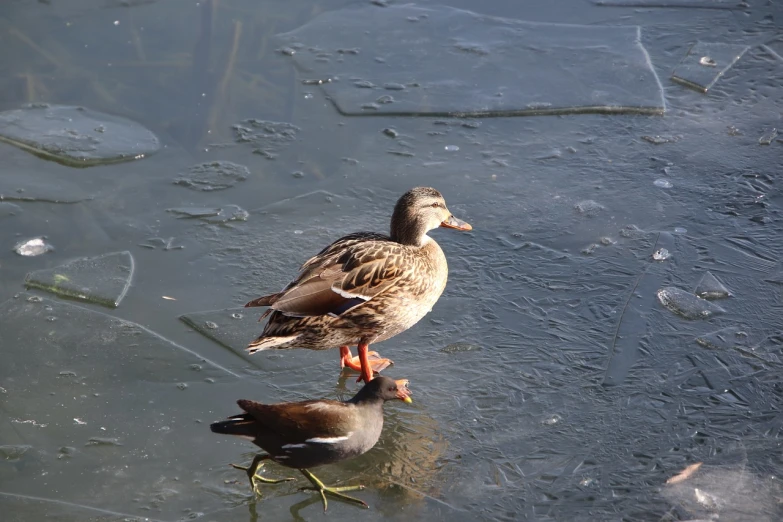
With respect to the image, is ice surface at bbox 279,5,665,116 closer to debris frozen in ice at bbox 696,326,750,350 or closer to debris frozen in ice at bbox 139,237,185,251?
debris frozen in ice at bbox 139,237,185,251

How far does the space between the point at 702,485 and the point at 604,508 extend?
442 mm

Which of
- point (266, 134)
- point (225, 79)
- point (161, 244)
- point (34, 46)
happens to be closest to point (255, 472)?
point (161, 244)

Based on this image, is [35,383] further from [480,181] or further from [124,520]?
[480,181]

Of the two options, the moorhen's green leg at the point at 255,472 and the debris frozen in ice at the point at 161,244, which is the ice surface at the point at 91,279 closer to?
the debris frozen in ice at the point at 161,244

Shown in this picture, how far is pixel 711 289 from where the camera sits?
16.4 feet

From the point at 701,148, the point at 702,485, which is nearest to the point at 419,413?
the point at 702,485

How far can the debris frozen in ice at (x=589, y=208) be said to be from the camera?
5.75 m

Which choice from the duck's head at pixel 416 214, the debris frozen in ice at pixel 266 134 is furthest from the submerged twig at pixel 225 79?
the duck's head at pixel 416 214

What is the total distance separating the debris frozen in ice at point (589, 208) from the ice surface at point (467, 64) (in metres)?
1.19

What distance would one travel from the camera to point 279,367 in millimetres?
4559

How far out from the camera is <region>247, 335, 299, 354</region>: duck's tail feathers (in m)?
4.20

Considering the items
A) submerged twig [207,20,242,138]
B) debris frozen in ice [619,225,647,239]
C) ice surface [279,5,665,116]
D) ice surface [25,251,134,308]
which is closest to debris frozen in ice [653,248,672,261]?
debris frozen in ice [619,225,647,239]

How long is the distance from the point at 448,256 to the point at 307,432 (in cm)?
207

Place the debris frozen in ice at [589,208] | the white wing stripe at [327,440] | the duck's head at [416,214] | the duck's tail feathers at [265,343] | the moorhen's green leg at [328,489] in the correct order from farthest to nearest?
the debris frozen in ice at [589,208], the duck's head at [416,214], the duck's tail feathers at [265,343], the moorhen's green leg at [328,489], the white wing stripe at [327,440]
